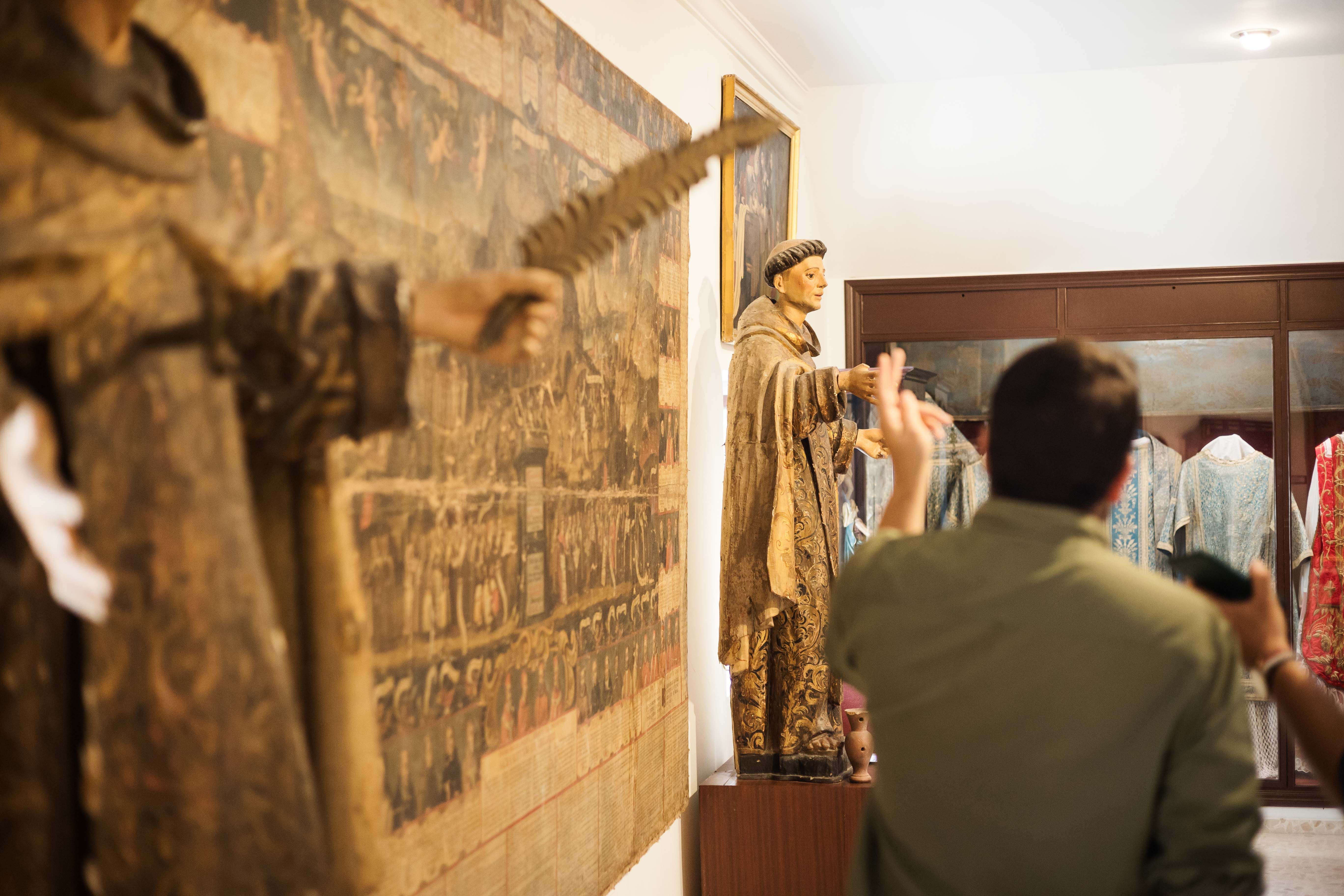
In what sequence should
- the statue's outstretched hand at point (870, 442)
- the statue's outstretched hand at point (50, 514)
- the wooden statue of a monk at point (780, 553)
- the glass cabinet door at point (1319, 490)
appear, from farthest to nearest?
the glass cabinet door at point (1319, 490) → the statue's outstretched hand at point (870, 442) → the wooden statue of a monk at point (780, 553) → the statue's outstretched hand at point (50, 514)

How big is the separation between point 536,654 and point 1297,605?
5.59 meters

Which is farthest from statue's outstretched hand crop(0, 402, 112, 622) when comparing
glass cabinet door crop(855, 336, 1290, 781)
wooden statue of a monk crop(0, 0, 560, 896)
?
glass cabinet door crop(855, 336, 1290, 781)

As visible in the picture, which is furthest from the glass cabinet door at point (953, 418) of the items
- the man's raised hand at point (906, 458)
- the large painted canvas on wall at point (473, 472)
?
the man's raised hand at point (906, 458)

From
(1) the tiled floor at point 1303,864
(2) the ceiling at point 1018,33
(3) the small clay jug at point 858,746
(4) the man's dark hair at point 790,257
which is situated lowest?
(1) the tiled floor at point 1303,864

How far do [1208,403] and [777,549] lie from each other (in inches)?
154

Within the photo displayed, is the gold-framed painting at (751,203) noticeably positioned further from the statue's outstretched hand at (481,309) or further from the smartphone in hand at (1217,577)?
the statue's outstretched hand at (481,309)

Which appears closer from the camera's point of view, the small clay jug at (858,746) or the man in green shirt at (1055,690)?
the man in green shirt at (1055,690)

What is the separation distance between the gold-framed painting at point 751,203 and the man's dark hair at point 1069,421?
336 cm

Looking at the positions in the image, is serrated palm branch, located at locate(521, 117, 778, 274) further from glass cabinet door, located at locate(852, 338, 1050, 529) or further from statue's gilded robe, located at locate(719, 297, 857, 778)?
glass cabinet door, located at locate(852, 338, 1050, 529)

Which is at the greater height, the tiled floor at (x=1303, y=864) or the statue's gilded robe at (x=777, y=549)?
the statue's gilded robe at (x=777, y=549)

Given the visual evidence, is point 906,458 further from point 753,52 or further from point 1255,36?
point 1255,36

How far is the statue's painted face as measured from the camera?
16.1 ft

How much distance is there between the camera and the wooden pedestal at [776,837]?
4.66m

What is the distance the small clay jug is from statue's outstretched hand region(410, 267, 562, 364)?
3680 millimetres
